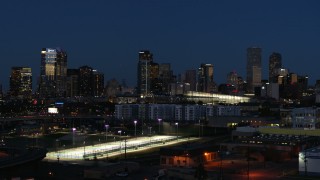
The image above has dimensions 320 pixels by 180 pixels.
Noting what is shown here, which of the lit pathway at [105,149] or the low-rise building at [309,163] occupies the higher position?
the low-rise building at [309,163]

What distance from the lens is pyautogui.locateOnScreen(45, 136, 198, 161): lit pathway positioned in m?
30.4

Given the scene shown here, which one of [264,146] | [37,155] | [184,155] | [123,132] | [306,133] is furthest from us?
[123,132]

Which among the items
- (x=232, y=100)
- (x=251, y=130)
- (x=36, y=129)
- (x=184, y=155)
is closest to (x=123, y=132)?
(x=36, y=129)

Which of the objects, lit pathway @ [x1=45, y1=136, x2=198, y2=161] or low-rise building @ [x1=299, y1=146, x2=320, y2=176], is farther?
lit pathway @ [x1=45, y1=136, x2=198, y2=161]

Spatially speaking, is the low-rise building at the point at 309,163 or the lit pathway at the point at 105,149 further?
the lit pathway at the point at 105,149

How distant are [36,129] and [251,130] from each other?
21085mm

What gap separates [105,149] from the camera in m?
33.9

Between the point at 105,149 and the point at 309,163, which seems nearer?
the point at 309,163

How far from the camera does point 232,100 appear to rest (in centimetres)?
11856

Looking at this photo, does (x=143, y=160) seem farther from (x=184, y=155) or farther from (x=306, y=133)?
(x=306, y=133)

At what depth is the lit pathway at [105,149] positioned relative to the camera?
Result: 30.4 metres

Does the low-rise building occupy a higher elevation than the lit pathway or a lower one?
higher

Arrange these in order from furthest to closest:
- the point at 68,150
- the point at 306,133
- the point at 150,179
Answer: the point at 306,133, the point at 68,150, the point at 150,179

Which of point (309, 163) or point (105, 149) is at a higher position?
point (309, 163)
